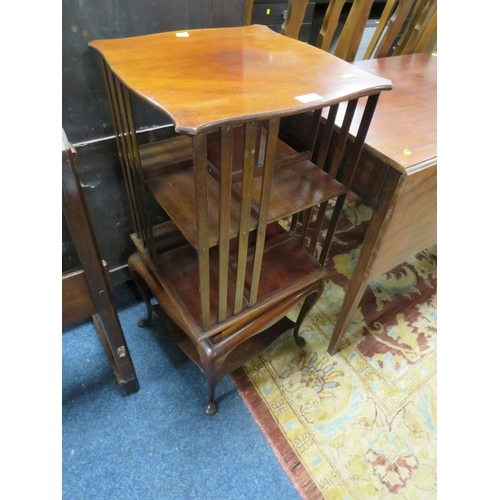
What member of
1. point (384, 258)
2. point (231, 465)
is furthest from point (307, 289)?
point (231, 465)

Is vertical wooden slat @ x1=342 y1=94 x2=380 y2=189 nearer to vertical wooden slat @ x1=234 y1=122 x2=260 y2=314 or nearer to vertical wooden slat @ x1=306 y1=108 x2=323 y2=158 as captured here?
vertical wooden slat @ x1=306 y1=108 x2=323 y2=158

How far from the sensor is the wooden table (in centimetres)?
76

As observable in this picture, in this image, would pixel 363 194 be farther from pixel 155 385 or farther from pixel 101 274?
pixel 155 385

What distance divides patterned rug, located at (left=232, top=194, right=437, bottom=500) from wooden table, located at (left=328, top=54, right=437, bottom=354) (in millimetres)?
213

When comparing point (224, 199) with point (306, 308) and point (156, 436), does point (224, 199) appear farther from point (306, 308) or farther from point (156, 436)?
point (156, 436)

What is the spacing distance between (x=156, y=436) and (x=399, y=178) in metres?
0.91

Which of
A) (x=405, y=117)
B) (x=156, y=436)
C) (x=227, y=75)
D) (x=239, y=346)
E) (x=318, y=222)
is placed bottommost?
(x=156, y=436)

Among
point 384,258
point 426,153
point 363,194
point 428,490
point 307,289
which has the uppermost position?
point 426,153

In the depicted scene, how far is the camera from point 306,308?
3.59 feet

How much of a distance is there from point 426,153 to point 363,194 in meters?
→ 0.17

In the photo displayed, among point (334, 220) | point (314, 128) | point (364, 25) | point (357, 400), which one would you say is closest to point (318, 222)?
point (334, 220)

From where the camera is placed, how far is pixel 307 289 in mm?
965

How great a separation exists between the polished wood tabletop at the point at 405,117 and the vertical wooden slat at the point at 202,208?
418 mm

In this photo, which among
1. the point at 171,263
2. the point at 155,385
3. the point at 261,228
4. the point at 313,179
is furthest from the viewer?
the point at 155,385
